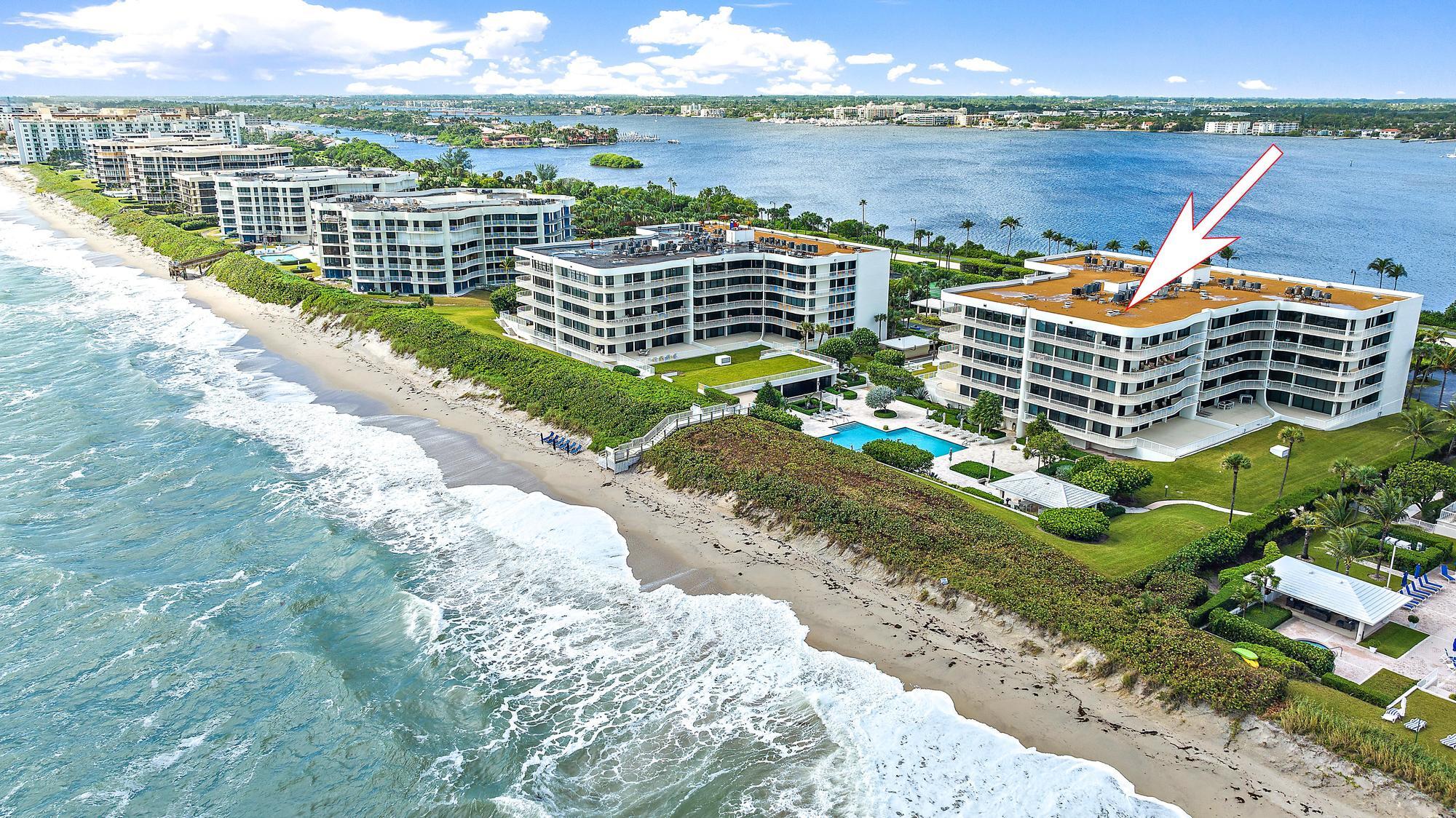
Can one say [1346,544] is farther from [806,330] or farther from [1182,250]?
[806,330]

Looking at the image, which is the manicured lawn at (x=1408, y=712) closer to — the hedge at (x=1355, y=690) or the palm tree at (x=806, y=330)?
the hedge at (x=1355, y=690)

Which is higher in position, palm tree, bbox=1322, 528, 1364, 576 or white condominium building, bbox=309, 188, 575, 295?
white condominium building, bbox=309, 188, 575, 295

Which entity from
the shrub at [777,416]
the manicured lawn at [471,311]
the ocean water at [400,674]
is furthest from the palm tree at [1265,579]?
the manicured lawn at [471,311]

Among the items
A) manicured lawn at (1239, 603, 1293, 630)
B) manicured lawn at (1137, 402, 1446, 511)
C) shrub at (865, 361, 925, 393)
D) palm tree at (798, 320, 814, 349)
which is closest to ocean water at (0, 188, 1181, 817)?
manicured lawn at (1239, 603, 1293, 630)

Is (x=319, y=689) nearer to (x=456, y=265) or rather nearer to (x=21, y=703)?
(x=21, y=703)

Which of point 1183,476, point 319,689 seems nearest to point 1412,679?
point 1183,476

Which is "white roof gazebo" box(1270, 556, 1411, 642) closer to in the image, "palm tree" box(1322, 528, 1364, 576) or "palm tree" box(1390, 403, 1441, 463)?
"palm tree" box(1322, 528, 1364, 576)

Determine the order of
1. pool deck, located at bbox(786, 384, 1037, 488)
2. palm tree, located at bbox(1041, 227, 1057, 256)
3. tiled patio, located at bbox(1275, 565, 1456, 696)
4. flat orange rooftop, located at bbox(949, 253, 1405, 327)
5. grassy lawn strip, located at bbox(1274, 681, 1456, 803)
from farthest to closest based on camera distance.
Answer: palm tree, located at bbox(1041, 227, 1057, 256) < flat orange rooftop, located at bbox(949, 253, 1405, 327) < pool deck, located at bbox(786, 384, 1037, 488) < tiled patio, located at bbox(1275, 565, 1456, 696) < grassy lawn strip, located at bbox(1274, 681, 1456, 803)

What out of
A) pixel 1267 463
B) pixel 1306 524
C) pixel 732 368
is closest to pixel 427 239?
pixel 732 368
